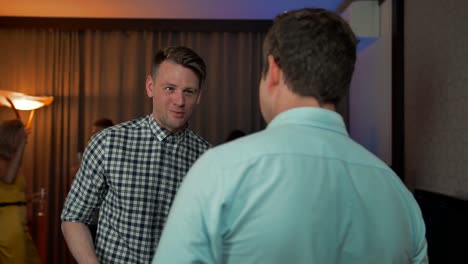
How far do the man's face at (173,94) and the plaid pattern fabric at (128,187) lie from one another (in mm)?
59

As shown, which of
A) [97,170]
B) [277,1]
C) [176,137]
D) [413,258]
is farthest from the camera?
[277,1]

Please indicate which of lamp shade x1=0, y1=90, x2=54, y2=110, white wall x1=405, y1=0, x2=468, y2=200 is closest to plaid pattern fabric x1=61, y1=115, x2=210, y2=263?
white wall x1=405, y1=0, x2=468, y2=200

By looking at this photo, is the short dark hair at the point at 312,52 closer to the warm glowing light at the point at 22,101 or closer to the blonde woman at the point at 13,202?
the blonde woman at the point at 13,202

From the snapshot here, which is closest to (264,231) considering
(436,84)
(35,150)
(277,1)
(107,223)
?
(107,223)

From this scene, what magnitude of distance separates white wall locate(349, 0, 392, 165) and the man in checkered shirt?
215cm

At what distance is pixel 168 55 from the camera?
1.67 metres

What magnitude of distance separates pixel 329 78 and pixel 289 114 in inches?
3.4

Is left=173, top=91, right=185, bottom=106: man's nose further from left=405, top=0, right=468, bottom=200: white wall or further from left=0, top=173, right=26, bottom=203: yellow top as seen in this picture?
left=0, top=173, right=26, bottom=203: yellow top

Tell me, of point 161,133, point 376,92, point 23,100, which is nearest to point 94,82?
point 23,100

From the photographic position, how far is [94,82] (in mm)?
5281

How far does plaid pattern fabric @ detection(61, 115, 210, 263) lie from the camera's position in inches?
61.9

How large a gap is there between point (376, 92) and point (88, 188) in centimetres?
279

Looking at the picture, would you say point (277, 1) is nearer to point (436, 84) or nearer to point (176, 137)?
point (436, 84)

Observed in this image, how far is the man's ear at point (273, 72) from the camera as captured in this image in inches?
34.6
